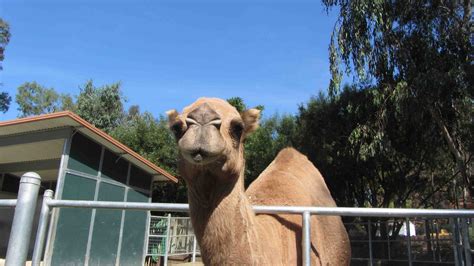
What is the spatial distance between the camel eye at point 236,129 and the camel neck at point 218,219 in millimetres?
249

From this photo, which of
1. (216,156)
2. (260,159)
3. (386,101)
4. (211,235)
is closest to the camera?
(216,156)

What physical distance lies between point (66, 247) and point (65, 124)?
3.47m

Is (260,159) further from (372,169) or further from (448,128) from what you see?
(448,128)

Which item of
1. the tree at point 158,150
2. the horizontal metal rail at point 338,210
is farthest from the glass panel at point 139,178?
the horizontal metal rail at point 338,210

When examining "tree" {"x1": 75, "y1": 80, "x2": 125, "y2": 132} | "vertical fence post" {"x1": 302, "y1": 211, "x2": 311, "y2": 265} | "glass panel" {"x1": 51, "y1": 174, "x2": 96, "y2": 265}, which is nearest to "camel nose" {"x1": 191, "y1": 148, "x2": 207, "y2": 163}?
"vertical fence post" {"x1": 302, "y1": 211, "x2": 311, "y2": 265}

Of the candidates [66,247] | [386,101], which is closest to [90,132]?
[66,247]

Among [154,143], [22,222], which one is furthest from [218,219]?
[154,143]

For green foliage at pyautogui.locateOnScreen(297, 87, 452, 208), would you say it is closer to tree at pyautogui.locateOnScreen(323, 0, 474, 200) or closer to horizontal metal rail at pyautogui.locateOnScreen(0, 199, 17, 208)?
tree at pyautogui.locateOnScreen(323, 0, 474, 200)

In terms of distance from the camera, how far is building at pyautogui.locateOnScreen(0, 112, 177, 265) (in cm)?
1273

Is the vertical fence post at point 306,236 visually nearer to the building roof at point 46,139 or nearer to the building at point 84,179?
the building at point 84,179

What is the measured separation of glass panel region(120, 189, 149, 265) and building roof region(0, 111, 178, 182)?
1.25m

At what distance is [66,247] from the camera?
13000 millimetres

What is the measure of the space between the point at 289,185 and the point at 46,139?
11.0 m

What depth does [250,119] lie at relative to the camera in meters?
2.62
